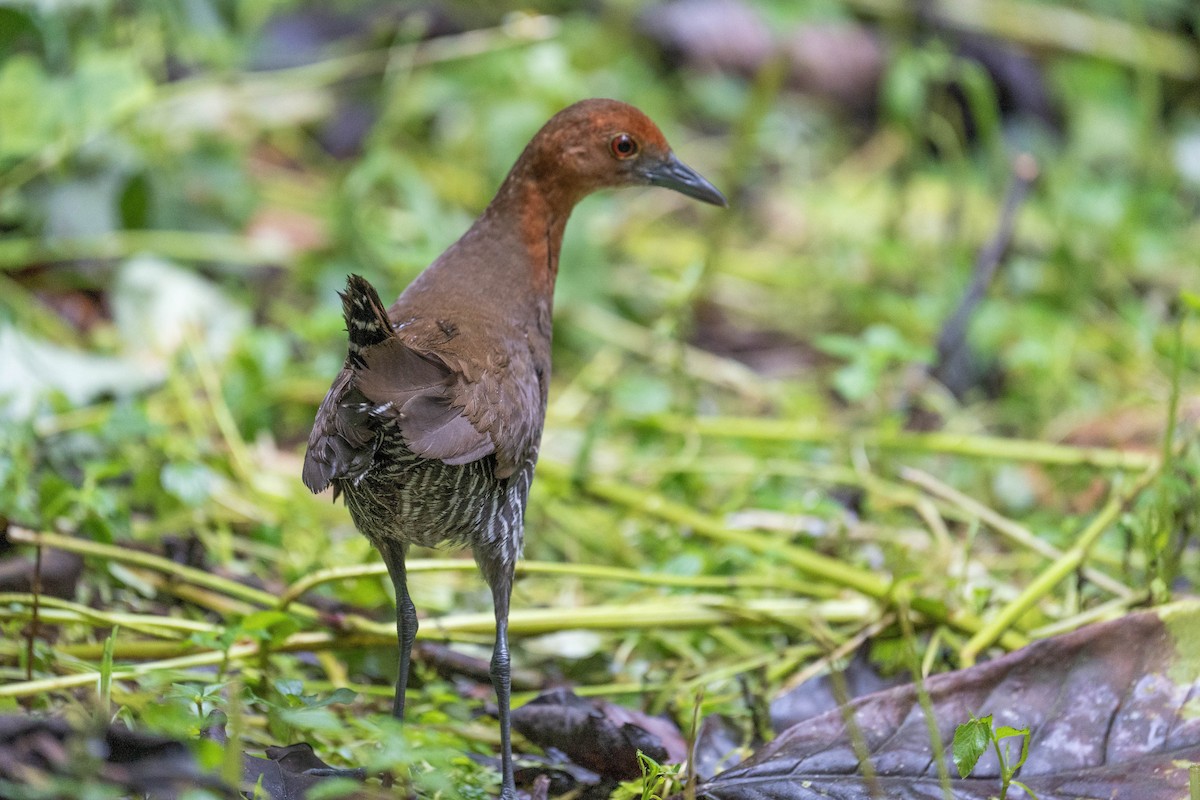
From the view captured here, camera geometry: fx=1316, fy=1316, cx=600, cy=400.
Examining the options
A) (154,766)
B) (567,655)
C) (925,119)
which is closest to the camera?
(154,766)

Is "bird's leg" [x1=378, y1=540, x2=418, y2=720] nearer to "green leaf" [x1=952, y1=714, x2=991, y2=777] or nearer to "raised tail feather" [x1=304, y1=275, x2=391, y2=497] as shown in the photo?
"raised tail feather" [x1=304, y1=275, x2=391, y2=497]

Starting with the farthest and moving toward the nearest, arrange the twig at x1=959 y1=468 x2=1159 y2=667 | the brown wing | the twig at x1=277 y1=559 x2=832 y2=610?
the twig at x1=959 y1=468 x2=1159 y2=667, the twig at x1=277 y1=559 x2=832 y2=610, the brown wing

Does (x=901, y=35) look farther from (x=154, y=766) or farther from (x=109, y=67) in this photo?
(x=154, y=766)

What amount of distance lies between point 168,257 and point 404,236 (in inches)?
35.5

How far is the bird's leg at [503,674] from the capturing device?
8.42 ft

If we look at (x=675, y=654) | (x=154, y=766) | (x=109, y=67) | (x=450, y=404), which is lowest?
(x=675, y=654)

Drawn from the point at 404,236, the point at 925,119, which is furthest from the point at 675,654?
the point at 925,119

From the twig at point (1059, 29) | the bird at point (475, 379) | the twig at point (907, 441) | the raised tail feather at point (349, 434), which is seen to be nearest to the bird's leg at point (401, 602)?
the bird at point (475, 379)

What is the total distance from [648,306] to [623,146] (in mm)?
2202

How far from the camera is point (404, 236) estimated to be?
5250 mm

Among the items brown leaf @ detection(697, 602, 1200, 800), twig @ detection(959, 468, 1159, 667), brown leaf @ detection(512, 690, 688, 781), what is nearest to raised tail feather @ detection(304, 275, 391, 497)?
brown leaf @ detection(512, 690, 688, 781)

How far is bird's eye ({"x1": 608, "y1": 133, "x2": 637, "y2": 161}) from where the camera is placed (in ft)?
10.7

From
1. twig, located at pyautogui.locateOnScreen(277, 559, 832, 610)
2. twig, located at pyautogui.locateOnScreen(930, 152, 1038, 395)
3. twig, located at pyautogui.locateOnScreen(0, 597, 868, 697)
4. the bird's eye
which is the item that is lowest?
twig, located at pyautogui.locateOnScreen(0, 597, 868, 697)

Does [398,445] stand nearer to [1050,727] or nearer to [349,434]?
[349,434]
